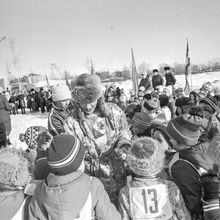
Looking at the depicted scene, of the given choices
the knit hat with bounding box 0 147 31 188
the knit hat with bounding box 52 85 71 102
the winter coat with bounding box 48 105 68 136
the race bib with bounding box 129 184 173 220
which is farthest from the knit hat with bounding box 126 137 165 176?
the knit hat with bounding box 52 85 71 102

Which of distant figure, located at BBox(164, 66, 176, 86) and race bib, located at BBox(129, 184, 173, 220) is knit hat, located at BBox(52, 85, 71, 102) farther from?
distant figure, located at BBox(164, 66, 176, 86)

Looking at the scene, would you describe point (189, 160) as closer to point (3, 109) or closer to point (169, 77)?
point (3, 109)

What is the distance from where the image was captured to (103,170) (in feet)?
7.51

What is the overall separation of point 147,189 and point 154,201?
0.11m

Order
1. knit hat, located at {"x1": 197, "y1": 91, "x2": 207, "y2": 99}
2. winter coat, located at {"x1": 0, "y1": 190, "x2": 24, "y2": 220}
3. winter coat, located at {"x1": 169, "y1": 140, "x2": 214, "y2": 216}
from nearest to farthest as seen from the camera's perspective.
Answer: winter coat, located at {"x1": 0, "y1": 190, "x2": 24, "y2": 220}, winter coat, located at {"x1": 169, "y1": 140, "x2": 214, "y2": 216}, knit hat, located at {"x1": 197, "y1": 91, "x2": 207, "y2": 99}

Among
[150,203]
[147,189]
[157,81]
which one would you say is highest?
[147,189]

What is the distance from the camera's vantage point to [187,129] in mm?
2297

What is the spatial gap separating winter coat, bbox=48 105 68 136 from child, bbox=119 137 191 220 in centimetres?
125

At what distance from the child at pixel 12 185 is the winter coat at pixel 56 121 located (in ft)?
3.41

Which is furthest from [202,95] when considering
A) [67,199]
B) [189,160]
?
[67,199]

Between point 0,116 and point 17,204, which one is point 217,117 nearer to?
point 17,204

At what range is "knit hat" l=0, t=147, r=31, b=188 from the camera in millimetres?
1781

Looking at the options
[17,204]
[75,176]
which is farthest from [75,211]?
[17,204]

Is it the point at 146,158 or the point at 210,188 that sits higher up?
the point at 146,158
